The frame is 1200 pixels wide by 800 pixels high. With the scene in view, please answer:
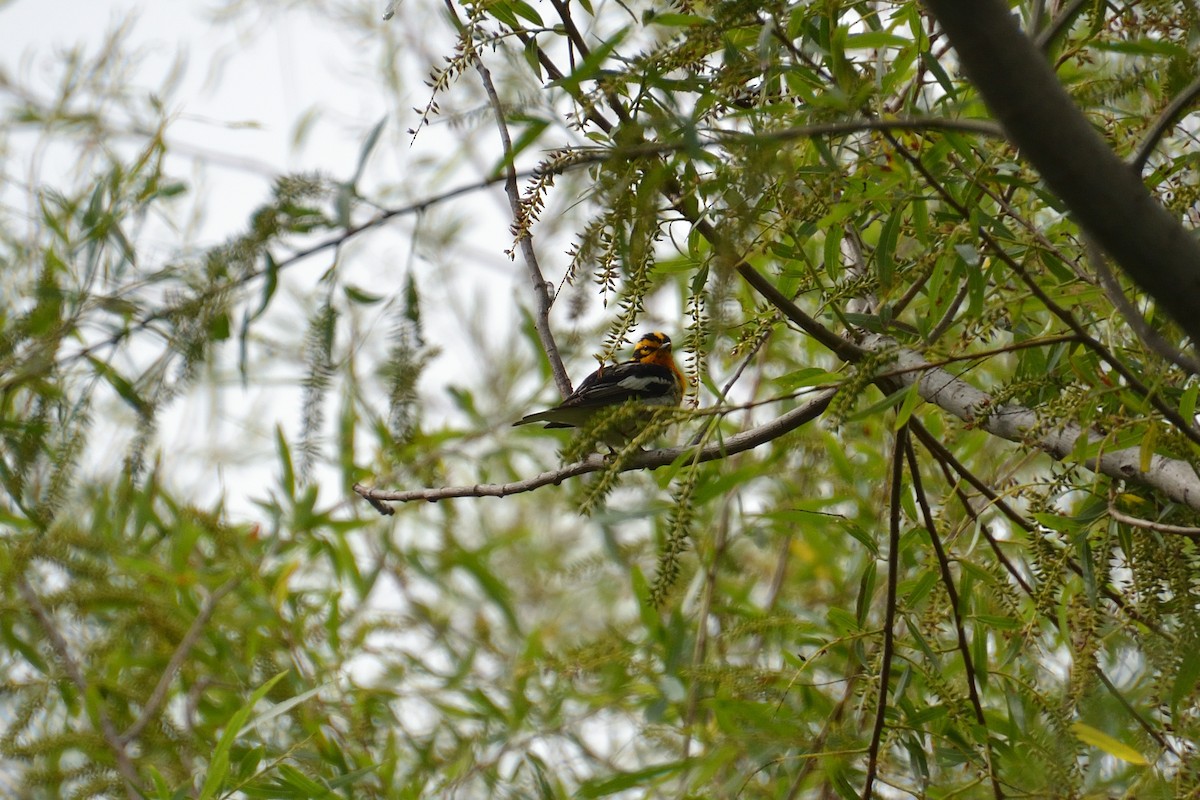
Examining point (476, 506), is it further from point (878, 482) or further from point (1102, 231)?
point (1102, 231)

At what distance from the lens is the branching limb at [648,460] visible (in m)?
1.75

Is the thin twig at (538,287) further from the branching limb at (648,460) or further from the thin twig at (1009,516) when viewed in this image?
the thin twig at (1009,516)

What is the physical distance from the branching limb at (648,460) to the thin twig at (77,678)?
142cm

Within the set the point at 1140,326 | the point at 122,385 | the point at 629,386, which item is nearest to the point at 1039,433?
the point at 1140,326

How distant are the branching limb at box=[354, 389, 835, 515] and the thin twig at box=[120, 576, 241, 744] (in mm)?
1490

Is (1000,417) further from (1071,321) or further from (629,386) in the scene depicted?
(629,386)

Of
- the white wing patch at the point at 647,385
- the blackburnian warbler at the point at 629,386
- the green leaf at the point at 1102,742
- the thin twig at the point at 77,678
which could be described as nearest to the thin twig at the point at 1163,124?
the green leaf at the point at 1102,742

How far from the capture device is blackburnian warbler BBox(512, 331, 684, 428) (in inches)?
131

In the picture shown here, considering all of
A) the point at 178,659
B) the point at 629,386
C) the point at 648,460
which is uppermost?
the point at 629,386

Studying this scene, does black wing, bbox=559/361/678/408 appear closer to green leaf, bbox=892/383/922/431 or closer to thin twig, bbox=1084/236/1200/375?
green leaf, bbox=892/383/922/431

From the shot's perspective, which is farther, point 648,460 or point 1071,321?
point 648,460

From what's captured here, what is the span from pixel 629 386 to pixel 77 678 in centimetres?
213

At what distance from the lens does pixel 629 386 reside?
150 inches

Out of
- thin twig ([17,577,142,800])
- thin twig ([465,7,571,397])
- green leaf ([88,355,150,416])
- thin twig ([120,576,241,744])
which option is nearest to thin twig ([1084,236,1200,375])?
thin twig ([465,7,571,397])
